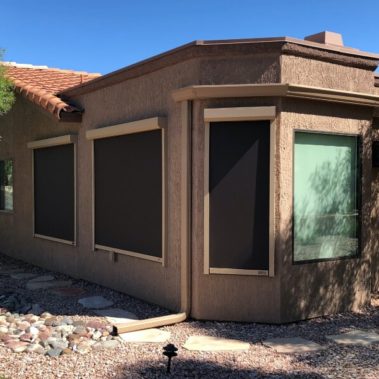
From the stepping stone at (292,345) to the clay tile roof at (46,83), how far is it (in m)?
4.93

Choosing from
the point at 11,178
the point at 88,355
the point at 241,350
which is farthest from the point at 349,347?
the point at 11,178

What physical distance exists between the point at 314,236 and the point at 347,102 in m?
1.72

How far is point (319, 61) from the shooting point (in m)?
6.45

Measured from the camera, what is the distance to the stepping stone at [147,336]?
18.5 feet

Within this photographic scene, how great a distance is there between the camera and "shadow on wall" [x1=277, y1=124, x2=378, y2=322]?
6.19m

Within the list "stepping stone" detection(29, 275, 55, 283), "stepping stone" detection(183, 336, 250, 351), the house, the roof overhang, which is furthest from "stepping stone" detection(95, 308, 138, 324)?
the roof overhang

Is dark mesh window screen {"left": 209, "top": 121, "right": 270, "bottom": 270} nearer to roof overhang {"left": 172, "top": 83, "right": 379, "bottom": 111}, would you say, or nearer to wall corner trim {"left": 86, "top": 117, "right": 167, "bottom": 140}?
roof overhang {"left": 172, "top": 83, "right": 379, "bottom": 111}

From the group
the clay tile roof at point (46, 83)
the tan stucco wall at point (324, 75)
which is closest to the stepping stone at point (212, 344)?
the tan stucco wall at point (324, 75)

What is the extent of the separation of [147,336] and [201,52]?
3306mm

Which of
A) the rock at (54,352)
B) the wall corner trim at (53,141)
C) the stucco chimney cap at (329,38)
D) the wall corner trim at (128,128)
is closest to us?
the rock at (54,352)

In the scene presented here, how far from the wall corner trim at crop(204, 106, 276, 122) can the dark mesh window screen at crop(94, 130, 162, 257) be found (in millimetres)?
984

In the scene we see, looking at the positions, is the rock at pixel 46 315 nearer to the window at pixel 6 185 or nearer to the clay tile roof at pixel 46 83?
the clay tile roof at pixel 46 83

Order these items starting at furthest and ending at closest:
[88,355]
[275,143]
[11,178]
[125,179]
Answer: [11,178], [125,179], [275,143], [88,355]

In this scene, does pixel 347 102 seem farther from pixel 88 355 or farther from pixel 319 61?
pixel 88 355
